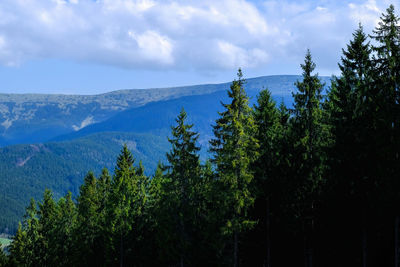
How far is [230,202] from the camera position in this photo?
2867cm

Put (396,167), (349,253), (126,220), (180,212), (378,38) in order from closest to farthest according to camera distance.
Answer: (396,167) → (378,38) → (349,253) → (180,212) → (126,220)

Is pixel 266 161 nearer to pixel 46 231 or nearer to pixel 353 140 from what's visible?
pixel 353 140

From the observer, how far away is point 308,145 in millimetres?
29938

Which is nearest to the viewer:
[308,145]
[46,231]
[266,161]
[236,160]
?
[236,160]

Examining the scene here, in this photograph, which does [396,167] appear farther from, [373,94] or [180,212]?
[180,212]

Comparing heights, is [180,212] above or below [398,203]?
below

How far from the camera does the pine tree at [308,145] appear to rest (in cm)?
2969

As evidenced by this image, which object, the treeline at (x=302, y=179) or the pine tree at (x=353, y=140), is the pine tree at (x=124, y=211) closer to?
the treeline at (x=302, y=179)

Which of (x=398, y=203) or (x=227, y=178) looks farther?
(x=227, y=178)

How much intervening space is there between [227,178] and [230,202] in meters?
1.57

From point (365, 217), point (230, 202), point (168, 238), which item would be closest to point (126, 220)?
point (168, 238)

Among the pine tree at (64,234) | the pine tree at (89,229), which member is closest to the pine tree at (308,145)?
the pine tree at (89,229)

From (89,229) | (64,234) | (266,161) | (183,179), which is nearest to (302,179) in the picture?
(266,161)

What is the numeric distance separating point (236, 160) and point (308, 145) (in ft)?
16.6
